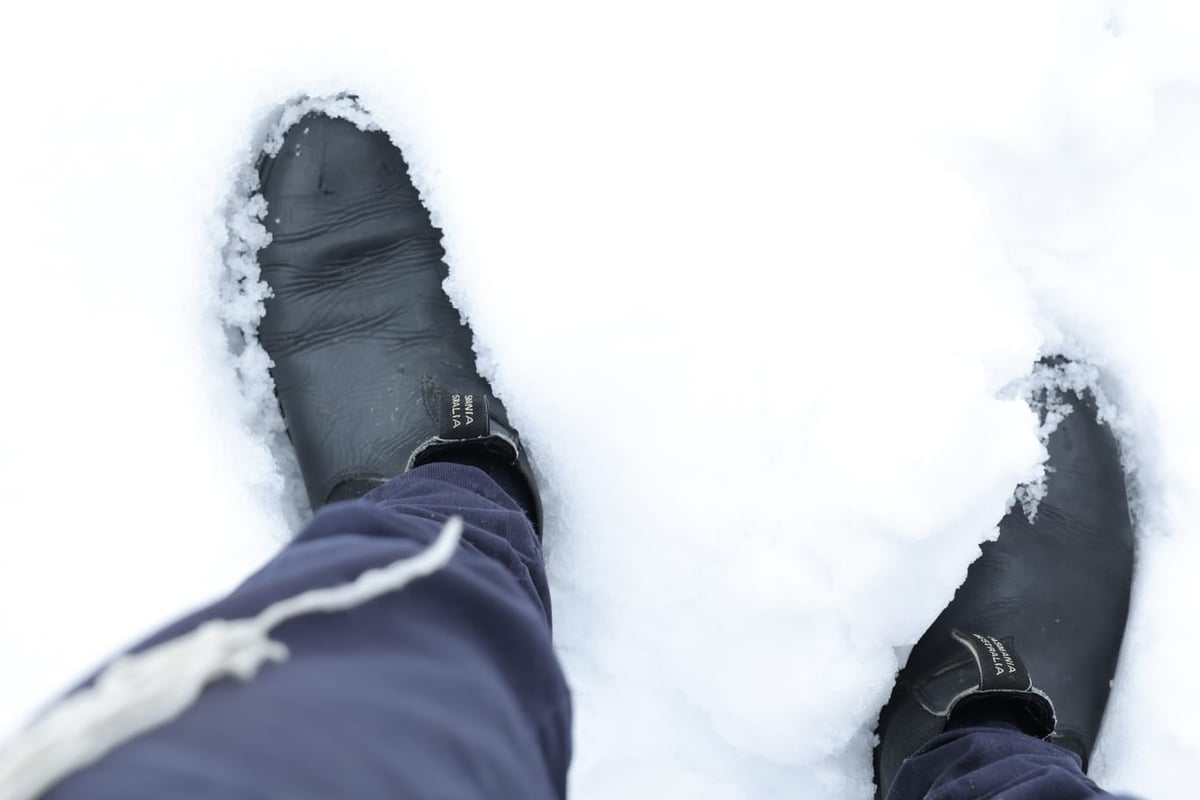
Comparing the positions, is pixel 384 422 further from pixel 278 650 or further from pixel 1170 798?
pixel 1170 798

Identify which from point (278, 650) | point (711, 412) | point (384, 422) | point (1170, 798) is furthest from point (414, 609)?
point (1170, 798)

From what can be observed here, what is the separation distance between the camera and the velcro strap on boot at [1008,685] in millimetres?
873

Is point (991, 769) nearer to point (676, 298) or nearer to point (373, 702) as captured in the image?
point (676, 298)

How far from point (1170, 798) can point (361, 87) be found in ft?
3.49

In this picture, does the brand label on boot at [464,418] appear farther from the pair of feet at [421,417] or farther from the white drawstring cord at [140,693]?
the white drawstring cord at [140,693]

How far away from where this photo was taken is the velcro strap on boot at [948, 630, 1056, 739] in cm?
87

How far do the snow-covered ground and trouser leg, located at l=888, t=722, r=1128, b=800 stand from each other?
68 mm

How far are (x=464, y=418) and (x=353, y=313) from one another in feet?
0.72

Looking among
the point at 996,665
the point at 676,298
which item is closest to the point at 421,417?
the point at 676,298

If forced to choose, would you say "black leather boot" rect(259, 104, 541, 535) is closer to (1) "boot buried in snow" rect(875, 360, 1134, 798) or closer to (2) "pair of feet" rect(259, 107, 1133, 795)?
(2) "pair of feet" rect(259, 107, 1133, 795)

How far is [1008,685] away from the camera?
2.86 ft

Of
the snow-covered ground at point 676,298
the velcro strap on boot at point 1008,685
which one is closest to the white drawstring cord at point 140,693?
the snow-covered ground at point 676,298

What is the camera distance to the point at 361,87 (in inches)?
38.0

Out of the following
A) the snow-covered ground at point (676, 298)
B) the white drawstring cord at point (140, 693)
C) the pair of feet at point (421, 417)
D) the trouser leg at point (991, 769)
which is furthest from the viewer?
the pair of feet at point (421, 417)
